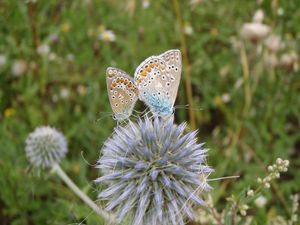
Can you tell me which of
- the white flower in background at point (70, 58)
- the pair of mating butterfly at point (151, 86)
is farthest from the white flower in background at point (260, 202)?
the white flower in background at point (70, 58)

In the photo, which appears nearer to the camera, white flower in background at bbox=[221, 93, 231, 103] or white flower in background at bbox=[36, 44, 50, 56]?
white flower in background at bbox=[36, 44, 50, 56]

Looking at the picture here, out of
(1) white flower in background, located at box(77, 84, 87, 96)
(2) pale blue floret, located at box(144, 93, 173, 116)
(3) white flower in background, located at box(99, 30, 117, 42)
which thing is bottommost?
(1) white flower in background, located at box(77, 84, 87, 96)

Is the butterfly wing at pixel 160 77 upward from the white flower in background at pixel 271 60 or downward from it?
upward

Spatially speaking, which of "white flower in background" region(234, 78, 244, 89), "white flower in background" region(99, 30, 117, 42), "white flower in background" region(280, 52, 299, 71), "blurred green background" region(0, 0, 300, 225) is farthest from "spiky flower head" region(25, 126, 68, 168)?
"white flower in background" region(280, 52, 299, 71)

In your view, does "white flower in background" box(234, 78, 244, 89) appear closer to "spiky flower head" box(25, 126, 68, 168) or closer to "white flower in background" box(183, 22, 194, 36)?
"white flower in background" box(183, 22, 194, 36)

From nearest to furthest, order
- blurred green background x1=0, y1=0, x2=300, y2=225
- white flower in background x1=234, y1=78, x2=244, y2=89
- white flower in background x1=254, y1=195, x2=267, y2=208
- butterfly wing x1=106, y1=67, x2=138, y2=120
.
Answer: butterfly wing x1=106, y1=67, x2=138, y2=120 < white flower in background x1=254, y1=195, x2=267, y2=208 < blurred green background x1=0, y1=0, x2=300, y2=225 < white flower in background x1=234, y1=78, x2=244, y2=89

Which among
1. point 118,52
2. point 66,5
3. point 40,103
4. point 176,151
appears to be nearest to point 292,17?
point 118,52

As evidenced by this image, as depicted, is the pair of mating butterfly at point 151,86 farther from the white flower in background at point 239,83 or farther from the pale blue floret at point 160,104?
the white flower in background at point 239,83

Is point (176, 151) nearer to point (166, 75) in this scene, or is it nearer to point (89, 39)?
point (166, 75)

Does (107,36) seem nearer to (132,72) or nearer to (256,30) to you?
(132,72)
